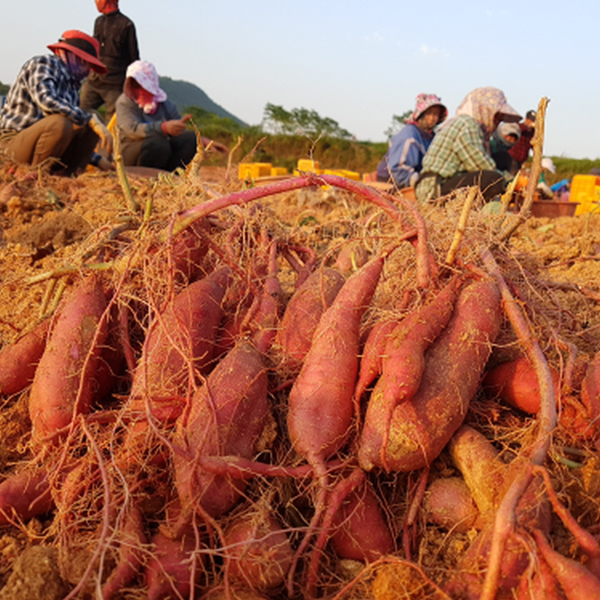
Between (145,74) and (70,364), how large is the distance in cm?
635

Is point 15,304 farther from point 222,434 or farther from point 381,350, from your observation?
point 381,350

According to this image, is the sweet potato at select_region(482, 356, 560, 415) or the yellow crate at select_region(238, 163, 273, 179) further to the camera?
the yellow crate at select_region(238, 163, 273, 179)

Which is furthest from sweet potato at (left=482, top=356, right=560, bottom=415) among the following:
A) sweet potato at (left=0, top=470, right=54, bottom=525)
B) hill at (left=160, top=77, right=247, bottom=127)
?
hill at (left=160, top=77, right=247, bottom=127)

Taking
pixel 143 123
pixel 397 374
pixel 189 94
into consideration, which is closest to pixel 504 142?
pixel 143 123

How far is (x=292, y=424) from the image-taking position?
5.69 ft

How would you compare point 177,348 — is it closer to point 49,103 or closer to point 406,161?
point 49,103

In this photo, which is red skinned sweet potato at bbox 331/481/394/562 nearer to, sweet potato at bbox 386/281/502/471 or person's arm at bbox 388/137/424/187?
sweet potato at bbox 386/281/502/471

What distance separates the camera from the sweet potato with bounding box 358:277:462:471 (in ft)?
5.27

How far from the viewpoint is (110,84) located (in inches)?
341

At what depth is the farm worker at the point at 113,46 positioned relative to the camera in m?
8.30

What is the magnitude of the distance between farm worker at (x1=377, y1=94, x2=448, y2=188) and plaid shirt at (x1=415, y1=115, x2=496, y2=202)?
490 millimetres

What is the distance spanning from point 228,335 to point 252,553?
820mm

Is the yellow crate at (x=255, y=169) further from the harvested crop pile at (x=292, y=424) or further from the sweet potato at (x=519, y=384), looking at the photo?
the sweet potato at (x=519, y=384)

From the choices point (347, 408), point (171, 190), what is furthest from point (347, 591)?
point (171, 190)
